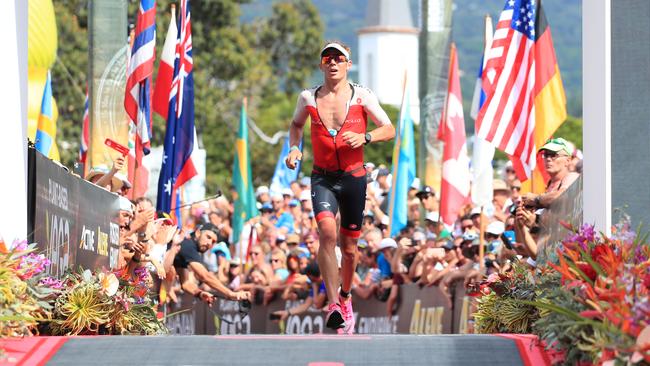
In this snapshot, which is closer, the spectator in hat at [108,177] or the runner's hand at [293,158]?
the runner's hand at [293,158]

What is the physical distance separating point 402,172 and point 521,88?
16.3ft

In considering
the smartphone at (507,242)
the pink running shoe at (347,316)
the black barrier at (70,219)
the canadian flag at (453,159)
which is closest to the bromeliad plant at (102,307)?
the black barrier at (70,219)

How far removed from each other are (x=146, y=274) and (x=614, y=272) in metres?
6.02

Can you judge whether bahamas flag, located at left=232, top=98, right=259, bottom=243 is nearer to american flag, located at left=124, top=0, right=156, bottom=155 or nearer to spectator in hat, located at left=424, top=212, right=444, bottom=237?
spectator in hat, located at left=424, top=212, right=444, bottom=237

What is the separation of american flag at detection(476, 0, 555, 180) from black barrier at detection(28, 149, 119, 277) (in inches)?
216

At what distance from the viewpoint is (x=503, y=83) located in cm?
1791

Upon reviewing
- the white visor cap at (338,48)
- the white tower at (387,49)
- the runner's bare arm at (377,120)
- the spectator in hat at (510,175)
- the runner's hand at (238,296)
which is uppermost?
the white tower at (387,49)

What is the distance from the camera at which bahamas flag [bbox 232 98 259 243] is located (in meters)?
26.9

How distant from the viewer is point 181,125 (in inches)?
785

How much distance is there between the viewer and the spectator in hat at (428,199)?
21.1m

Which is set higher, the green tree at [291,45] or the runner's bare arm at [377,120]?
the green tree at [291,45]

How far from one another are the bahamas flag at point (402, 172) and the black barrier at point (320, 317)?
182 centimetres

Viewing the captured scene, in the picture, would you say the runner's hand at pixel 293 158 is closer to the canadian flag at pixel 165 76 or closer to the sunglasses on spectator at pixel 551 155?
the sunglasses on spectator at pixel 551 155

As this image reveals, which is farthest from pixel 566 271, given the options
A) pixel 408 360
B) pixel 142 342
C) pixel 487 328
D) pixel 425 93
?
pixel 425 93
